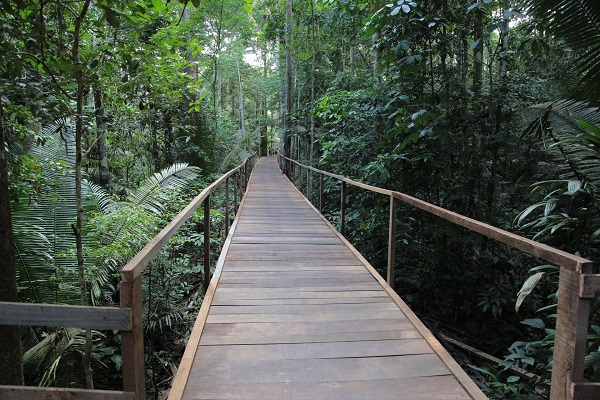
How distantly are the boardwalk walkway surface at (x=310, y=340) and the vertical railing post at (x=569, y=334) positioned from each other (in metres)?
0.58

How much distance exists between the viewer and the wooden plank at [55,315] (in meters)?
1.19

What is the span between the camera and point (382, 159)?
5.20 metres

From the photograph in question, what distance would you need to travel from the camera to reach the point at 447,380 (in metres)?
2.01

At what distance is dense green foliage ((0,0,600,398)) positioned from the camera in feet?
9.18

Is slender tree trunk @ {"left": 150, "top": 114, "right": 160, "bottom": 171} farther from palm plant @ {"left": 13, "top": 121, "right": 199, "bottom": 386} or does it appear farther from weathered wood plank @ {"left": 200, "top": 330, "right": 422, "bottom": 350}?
weathered wood plank @ {"left": 200, "top": 330, "right": 422, "bottom": 350}

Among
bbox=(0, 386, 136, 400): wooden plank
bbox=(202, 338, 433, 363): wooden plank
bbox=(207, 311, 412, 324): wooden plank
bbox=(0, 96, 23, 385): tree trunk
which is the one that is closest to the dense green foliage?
bbox=(0, 96, 23, 385): tree trunk

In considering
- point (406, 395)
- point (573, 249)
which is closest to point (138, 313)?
point (406, 395)

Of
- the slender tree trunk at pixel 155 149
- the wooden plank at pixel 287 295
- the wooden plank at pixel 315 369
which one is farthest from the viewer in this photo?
the slender tree trunk at pixel 155 149

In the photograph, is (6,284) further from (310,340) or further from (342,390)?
(342,390)

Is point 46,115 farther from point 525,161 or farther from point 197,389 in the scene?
point 525,161

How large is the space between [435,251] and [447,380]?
12.4 feet

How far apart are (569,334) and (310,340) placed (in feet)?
4.72

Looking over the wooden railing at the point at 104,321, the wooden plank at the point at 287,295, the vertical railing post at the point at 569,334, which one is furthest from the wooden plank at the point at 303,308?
the vertical railing post at the point at 569,334

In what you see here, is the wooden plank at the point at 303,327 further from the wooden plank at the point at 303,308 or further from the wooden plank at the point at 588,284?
the wooden plank at the point at 588,284
